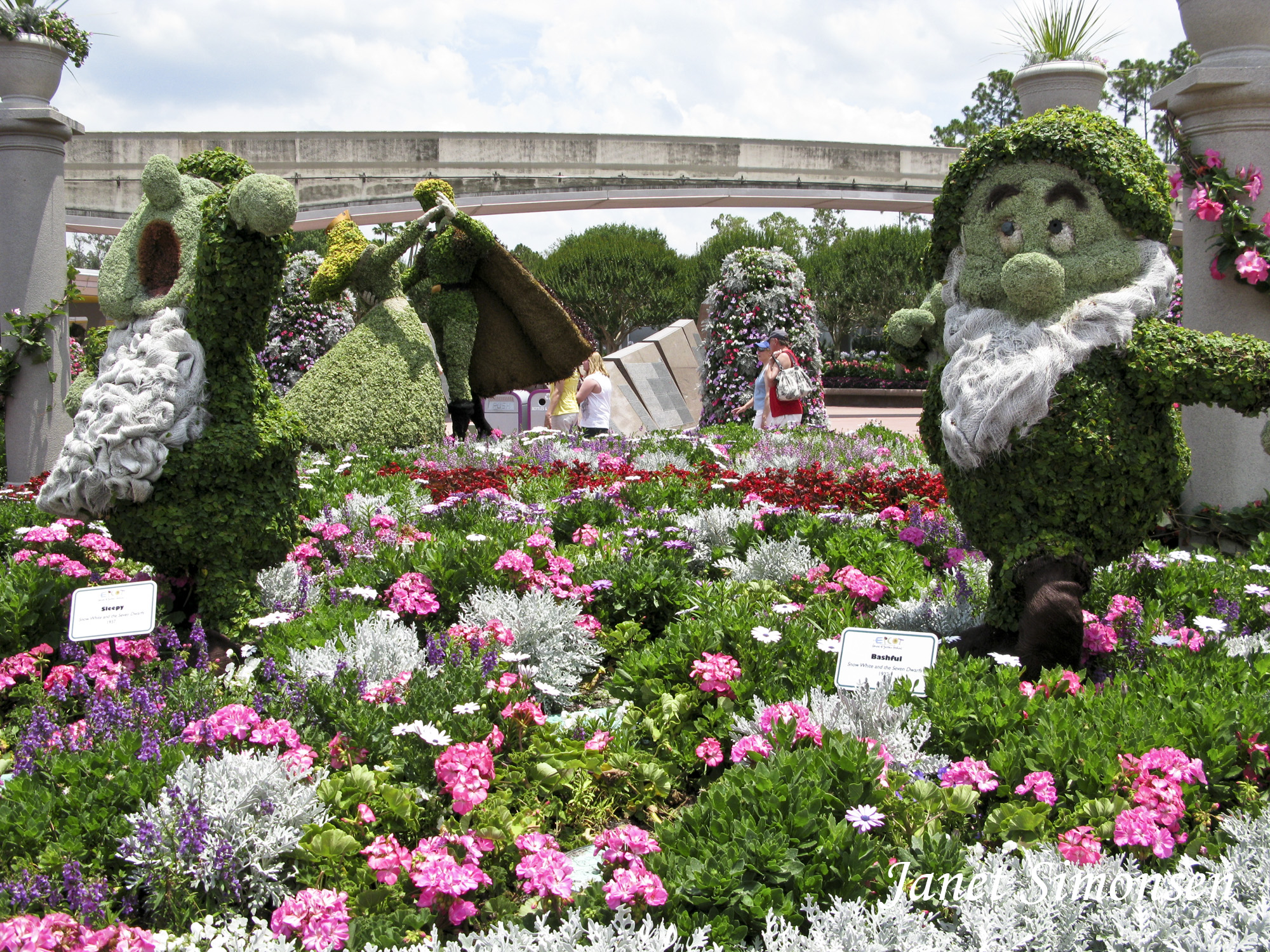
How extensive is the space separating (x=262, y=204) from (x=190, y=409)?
2.57 ft

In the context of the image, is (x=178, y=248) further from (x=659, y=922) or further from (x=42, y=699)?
(x=659, y=922)

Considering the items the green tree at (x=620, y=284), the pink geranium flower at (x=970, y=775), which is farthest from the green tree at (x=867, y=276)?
the pink geranium flower at (x=970, y=775)

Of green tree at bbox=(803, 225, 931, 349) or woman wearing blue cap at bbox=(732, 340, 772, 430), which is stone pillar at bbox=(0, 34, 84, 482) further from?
green tree at bbox=(803, 225, 931, 349)

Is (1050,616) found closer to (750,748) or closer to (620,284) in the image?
(750,748)

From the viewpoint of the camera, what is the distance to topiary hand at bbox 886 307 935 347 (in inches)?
162

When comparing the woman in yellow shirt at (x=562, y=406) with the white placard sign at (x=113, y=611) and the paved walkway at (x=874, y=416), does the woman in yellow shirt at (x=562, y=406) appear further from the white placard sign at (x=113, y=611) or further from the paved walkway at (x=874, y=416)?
the white placard sign at (x=113, y=611)

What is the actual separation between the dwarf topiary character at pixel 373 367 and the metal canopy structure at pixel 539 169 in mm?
13718

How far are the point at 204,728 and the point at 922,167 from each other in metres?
25.6

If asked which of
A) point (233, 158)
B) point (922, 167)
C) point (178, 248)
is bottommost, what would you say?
point (178, 248)

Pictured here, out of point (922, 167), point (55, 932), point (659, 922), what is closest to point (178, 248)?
point (55, 932)

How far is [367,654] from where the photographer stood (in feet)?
10.2

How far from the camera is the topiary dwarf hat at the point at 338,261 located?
754 cm

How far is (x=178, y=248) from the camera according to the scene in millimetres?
3400

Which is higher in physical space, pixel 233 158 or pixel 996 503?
pixel 233 158
